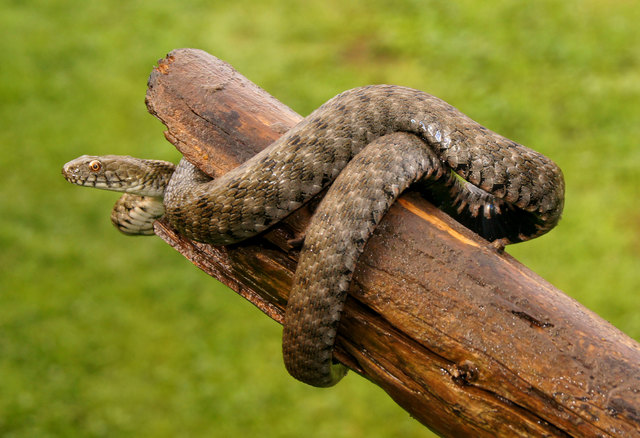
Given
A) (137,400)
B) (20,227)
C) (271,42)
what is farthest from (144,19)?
(137,400)

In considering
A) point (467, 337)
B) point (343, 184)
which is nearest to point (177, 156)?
point (343, 184)

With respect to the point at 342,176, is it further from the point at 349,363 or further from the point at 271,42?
the point at 271,42

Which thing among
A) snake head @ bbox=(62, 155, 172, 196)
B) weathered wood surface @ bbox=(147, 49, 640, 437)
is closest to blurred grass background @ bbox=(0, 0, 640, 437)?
snake head @ bbox=(62, 155, 172, 196)

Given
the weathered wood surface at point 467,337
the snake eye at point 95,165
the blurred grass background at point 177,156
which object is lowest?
the blurred grass background at point 177,156

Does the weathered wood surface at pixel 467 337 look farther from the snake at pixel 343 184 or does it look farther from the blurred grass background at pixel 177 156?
the blurred grass background at pixel 177 156

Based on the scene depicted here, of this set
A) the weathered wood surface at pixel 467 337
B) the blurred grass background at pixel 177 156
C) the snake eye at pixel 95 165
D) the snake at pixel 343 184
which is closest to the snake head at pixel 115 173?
the snake eye at pixel 95 165

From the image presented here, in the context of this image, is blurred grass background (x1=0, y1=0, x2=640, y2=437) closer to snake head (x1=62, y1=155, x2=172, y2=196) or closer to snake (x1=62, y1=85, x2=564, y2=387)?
snake head (x1=62, y1=155, x2=172, y2=196)
